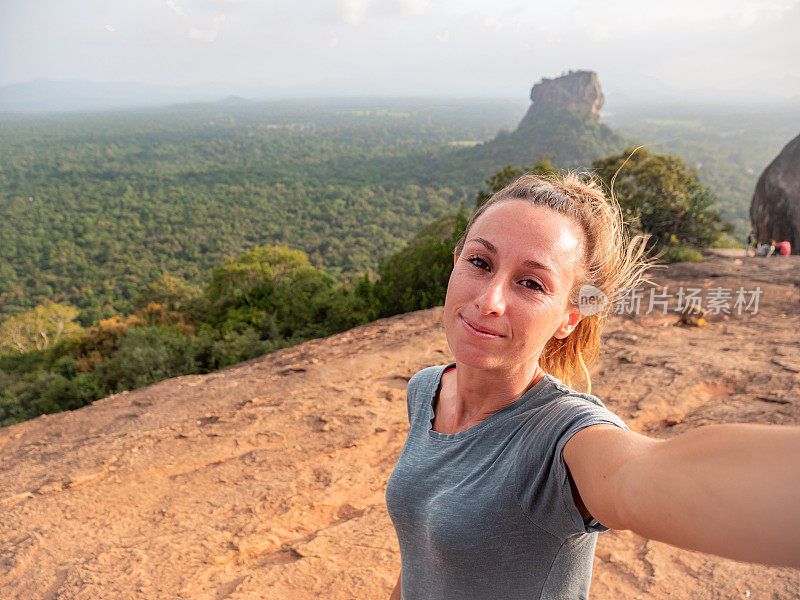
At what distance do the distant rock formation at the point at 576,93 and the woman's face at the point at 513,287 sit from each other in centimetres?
10237

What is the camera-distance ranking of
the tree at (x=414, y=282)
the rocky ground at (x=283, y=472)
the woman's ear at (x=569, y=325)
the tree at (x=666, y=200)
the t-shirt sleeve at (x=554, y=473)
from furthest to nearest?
the tree at (x=666, y=200) → the tree at (x=414, y=282) → the rocky ground at (x=283, y=472) → the woman's ear at (x=569, y=325) → the t-shirt sleeve at (x=554, y=473)

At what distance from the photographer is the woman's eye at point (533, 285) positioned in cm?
124

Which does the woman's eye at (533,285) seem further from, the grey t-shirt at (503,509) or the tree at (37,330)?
the tree at (37,330)

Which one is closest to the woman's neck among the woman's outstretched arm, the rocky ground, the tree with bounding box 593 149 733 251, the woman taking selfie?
the woman taking selfie

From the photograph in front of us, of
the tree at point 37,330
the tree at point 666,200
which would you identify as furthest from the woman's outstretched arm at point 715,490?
the tree at point 37,330

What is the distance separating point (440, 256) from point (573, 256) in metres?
11.0

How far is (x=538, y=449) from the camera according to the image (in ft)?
3.38

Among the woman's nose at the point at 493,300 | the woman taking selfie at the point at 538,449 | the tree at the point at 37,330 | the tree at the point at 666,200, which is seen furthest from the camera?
the tree at the point at 37,330

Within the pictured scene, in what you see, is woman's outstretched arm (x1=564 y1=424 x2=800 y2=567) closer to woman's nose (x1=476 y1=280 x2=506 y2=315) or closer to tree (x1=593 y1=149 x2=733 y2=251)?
woman's nose (x1=476 y1=280 x2=506 y2=315)

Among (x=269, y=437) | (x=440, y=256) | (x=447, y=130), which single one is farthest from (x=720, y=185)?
(x=447, y=130)

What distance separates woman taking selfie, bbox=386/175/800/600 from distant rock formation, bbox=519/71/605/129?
102 m

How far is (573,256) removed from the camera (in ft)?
Result: 4.25

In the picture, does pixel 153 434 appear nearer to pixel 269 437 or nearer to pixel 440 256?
pixel 269 437

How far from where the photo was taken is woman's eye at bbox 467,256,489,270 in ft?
4.23
